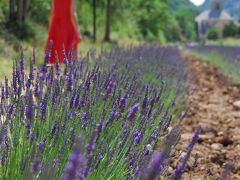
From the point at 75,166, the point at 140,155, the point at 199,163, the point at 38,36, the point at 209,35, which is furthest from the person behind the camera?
the point at 209,35

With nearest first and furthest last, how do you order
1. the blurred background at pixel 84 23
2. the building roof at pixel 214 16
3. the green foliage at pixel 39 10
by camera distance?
1. the blurred background at pixel 84 23
2. the green foliage at pixel 39 10
3. the building roof at pixel 214 16

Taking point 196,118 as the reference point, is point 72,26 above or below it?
above

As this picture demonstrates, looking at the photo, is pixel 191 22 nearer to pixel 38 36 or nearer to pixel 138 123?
pixel 38 36

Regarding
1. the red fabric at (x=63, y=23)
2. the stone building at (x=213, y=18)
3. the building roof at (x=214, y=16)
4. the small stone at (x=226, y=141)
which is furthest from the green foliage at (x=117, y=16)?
the building roof at (x=214, y=16)

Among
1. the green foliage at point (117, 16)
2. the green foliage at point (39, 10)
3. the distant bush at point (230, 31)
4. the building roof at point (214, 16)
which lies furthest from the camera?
the building roof at point (214, 16)

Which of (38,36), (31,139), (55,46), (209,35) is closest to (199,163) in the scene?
(31,139)

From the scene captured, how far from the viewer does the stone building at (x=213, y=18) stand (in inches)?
3504

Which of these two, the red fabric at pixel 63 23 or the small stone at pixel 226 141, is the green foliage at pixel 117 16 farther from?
Result: the small stone at pixel 226 141

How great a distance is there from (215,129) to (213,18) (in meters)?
89.6

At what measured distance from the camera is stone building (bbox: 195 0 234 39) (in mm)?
89000

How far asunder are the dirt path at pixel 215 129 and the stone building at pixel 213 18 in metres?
82.6

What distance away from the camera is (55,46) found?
7.48 meters

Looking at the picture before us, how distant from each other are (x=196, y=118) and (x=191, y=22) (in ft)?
337

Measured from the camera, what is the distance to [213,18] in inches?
3600
